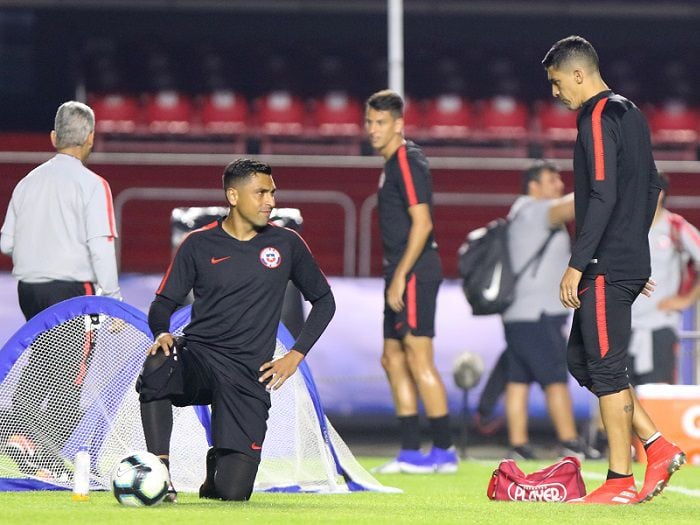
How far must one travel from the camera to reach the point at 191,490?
641 centimetres

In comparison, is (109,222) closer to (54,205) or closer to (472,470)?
(54,205)

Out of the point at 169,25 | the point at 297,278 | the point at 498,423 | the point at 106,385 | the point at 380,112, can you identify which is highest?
the point at 169,25

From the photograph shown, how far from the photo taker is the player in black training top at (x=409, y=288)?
8.02 m

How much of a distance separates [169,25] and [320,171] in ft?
18.5

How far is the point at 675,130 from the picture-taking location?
688 inches

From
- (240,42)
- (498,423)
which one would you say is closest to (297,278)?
(498,423)

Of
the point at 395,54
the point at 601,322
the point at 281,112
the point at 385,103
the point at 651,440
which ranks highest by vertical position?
the point at 395,54

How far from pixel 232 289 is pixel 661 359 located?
465 cm

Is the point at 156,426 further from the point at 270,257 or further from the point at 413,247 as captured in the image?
the point at 413,247

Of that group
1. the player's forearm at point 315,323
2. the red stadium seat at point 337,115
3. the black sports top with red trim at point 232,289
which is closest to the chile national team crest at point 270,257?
Answer: the black sports top with red trim at point 232,289

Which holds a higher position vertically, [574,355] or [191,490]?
[574,355]

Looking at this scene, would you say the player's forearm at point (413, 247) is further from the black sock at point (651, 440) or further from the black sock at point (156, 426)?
the black sock at point (156, 426)

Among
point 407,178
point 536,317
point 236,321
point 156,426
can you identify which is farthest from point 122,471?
point 536,317

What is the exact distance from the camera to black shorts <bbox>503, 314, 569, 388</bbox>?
9.38 metres
